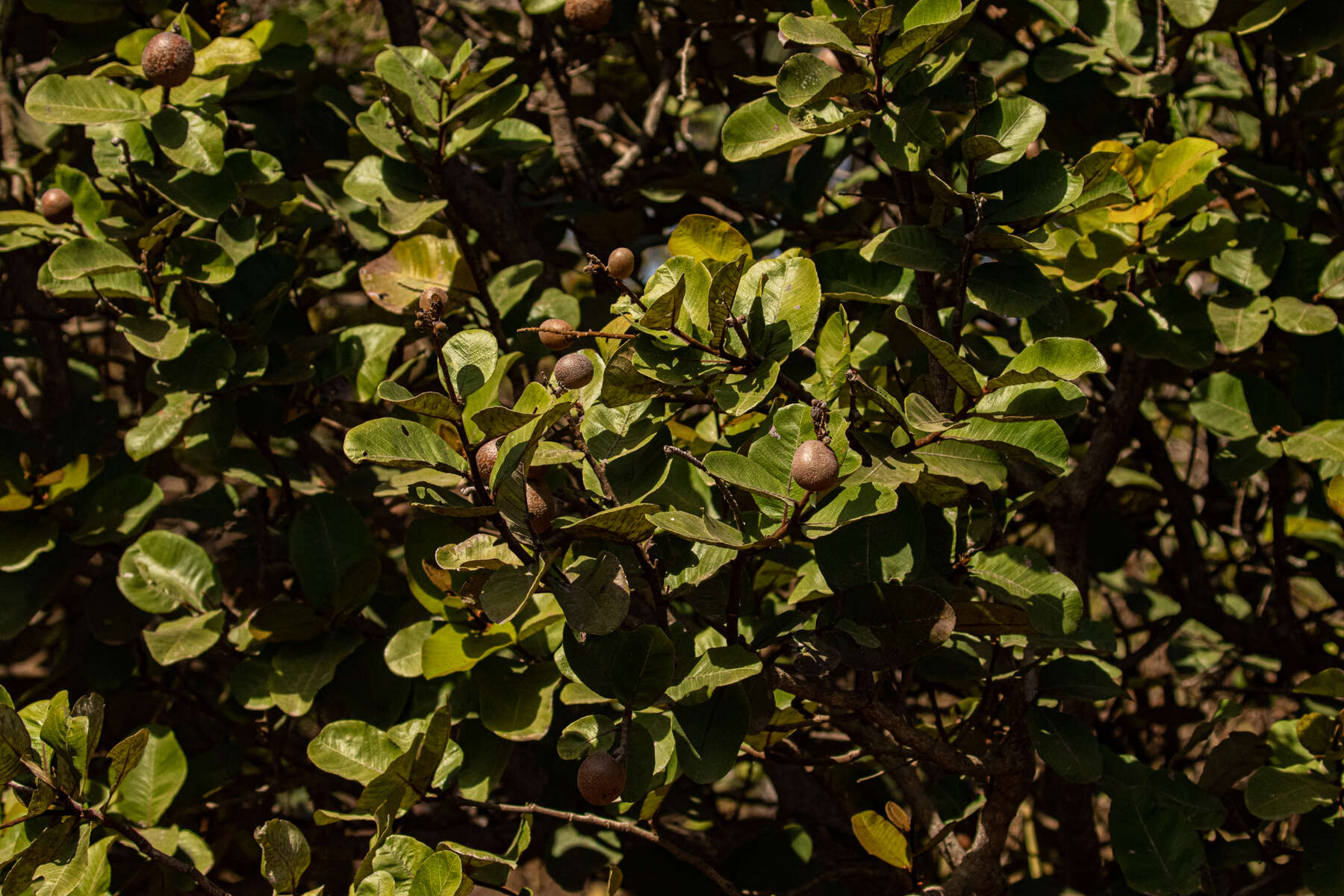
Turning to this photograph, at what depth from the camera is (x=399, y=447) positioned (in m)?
0.98

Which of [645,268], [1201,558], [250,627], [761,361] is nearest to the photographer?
[761,361]

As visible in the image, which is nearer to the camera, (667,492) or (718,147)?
(667,492)

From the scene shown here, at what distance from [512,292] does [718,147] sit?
65cm

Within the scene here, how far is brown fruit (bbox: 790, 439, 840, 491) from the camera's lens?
2.90 ft

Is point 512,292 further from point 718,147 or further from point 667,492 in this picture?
point 718,147

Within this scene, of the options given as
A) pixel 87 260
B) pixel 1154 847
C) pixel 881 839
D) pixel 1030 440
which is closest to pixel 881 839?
pixel 881 839

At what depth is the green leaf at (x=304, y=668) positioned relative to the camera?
1345 mm

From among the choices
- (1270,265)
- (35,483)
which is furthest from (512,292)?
(1270,265)

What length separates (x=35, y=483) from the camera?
1532 millimetres

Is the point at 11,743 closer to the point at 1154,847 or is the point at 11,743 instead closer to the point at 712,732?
the point at 712,732

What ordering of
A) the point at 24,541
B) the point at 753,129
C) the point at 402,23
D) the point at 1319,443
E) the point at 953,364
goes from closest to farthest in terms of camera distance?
the point at 953,364 < the point at 753,129 < the point at 1319,443 < the point at 24,541 < the point at 402,23

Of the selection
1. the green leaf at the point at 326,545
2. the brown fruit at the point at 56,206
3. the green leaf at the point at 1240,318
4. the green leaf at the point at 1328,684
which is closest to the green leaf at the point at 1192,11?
the green leaf at the point at 1240,318

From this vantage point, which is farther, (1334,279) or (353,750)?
(1334,279)

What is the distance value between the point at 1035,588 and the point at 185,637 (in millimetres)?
1011
